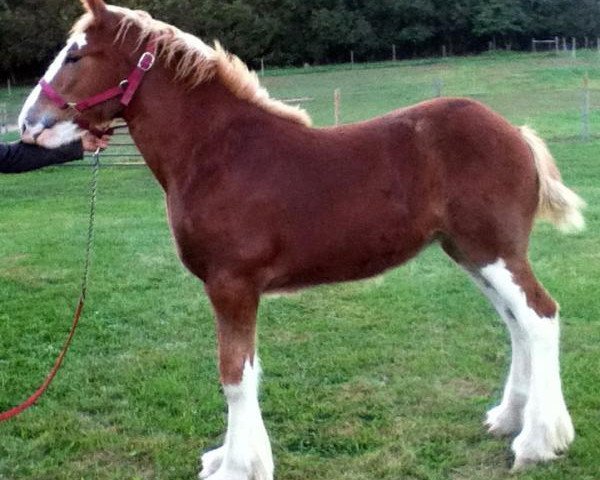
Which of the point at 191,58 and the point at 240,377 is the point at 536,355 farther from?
the point at 191,58

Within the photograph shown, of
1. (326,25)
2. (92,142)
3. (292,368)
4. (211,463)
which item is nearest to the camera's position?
(92,142)

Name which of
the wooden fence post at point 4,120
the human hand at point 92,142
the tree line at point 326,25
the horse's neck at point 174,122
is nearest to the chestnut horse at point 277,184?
the horse's neck at point 174,122

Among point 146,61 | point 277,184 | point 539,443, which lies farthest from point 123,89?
point 539,443

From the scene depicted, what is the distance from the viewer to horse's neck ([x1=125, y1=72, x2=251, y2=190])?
366cm

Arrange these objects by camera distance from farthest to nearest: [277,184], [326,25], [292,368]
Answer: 1. [326,25]
2. [292,368]
3. [277,184]

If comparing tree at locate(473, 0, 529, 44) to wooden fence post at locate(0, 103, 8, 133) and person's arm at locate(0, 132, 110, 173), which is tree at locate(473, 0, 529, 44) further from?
person's arm at locate(0, 132, 110, 173)

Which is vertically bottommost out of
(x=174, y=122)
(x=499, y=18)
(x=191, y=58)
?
(x=499, y=18)

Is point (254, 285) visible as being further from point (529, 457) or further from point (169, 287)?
point (169, 287)

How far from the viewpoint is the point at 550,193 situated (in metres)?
4.00

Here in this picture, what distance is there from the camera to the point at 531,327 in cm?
383

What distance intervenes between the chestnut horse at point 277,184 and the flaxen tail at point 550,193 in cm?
1

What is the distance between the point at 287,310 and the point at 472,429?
2629 mm

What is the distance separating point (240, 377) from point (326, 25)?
57.0 m

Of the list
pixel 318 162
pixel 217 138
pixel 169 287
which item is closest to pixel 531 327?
pixel 318 162
